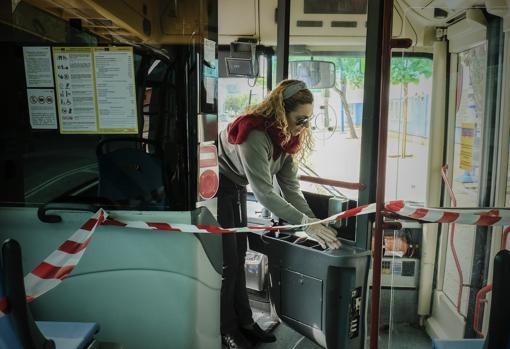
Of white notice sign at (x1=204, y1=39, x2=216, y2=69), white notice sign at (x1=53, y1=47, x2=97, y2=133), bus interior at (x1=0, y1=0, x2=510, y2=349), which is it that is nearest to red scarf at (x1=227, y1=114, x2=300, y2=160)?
bus interior at (x1=0, y1=0, x2=510, y2=349)

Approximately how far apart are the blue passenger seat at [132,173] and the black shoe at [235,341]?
4.48 feet

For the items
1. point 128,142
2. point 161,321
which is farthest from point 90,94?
point 161,321

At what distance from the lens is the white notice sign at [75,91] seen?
1777mm

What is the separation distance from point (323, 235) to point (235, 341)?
1.10 meters

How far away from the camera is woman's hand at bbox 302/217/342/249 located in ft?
7.28

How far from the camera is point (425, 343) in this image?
3.10 m

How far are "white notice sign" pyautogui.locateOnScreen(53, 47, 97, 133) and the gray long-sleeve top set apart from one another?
847mm

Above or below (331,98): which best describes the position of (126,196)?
below

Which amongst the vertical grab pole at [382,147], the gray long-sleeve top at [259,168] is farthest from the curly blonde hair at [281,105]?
the vertical grab pole at [382,147]

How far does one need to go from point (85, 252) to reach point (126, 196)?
33 centimetres

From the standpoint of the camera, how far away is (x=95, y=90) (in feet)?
5.95

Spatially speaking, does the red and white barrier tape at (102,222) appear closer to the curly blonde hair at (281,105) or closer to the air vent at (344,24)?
the curly blonde hair at (281,105)

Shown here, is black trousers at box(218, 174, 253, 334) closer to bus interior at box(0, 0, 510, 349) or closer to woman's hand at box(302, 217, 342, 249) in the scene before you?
bus interior at box(0, 0, 510, 349)

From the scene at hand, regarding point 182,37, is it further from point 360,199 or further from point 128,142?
point 360,199
